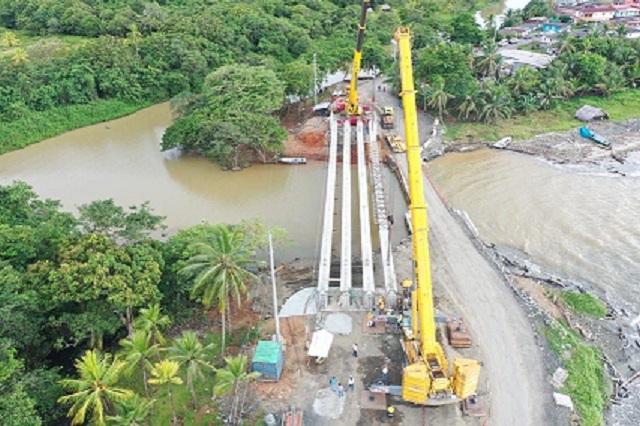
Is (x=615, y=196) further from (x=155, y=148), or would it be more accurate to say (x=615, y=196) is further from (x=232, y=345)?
(x=155, y=148)

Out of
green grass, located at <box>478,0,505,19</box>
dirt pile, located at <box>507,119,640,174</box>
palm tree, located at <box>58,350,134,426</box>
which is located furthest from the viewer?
green grass, located at <box>478,0,505,19</box>

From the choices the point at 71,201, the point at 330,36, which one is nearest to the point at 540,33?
the point at 330,36

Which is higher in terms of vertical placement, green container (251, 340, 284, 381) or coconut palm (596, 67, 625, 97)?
coconut palm (596, 67, 625, 97)

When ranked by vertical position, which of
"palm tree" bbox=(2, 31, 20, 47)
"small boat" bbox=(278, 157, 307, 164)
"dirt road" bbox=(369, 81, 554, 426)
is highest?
"palm tree" bbox=(2, 31, 20, 47)

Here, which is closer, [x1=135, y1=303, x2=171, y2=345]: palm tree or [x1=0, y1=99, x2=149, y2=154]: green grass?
[x1=135, y1=303, x2=171, y2=345]: palm tree

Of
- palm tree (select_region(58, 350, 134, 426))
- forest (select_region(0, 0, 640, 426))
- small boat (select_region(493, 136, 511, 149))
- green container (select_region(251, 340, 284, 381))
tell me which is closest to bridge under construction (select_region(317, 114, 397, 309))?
forest (select_region(0, 0, 640, 426))

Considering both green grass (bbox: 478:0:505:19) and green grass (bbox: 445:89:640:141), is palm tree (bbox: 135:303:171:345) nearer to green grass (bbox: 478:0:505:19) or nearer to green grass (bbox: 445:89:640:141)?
green grass (bbox: 445:89:640:141)
